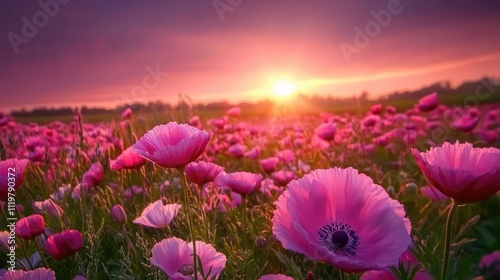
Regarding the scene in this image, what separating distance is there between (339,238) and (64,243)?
2.97ft

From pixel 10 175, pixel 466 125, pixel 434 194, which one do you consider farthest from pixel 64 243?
pixel 466 125

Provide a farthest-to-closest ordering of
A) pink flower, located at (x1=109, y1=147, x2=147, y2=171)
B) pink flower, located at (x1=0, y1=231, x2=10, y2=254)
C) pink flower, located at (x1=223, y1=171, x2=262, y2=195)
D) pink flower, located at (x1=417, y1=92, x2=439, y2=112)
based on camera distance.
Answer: pink flower, located at (x1=417, y1=92, x2=439, y2=112) → pink flower, located at (x1=223, y1=171, x2=262, y2=195) → pink flower, located at (x1=109, y1=147, x2=147, y2=171) → pink flower, located at (x1=0, y1=231, x2=10, y2=254)

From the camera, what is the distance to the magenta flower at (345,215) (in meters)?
0.93

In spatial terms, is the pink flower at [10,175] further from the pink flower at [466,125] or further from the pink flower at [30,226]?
the pink flower at [466,125]

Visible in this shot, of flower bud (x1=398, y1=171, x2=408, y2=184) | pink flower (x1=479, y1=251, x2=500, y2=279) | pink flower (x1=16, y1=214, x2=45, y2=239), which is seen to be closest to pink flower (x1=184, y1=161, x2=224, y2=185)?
pink flower (x1=16, y1=214, x2=45, y2=239)

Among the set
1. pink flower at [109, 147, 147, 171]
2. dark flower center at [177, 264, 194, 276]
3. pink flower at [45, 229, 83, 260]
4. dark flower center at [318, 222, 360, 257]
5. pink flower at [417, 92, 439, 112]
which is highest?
pink flower at [417, 92, 439, 112]

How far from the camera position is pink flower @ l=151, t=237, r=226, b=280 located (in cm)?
117

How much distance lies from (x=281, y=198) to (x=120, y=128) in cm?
366

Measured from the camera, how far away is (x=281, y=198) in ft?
3.06

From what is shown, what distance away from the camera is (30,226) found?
1.48 metres

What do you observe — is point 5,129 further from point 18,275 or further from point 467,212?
point 467,212

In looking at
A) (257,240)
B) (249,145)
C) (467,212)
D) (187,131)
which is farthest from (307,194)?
(249,145)

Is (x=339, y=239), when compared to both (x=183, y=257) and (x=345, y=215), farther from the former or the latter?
(x=183, y=257)

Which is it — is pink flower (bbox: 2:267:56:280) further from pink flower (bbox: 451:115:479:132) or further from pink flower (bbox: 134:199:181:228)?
pink flower (bbox: 451:115:479:132)
